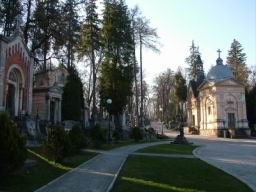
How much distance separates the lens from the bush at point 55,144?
1522 cm

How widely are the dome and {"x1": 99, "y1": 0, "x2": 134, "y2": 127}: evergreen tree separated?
22000mm

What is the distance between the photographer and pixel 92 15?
138 feet

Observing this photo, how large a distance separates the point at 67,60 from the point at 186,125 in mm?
40760

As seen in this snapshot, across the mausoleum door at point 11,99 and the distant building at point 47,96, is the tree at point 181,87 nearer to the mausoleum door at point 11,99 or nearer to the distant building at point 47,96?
the distant building at point 47,96

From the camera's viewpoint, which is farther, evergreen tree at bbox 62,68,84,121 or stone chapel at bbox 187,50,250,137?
stone chapel at bbox 187,50,250,137

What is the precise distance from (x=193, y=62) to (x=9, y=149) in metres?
72.0

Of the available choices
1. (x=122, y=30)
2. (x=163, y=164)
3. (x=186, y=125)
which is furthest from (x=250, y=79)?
(x=163, y=164)

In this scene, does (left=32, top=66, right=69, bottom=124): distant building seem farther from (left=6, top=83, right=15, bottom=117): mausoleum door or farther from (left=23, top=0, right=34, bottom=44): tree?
(left=6, top=83, right=15, bottom=117): mausoleum door

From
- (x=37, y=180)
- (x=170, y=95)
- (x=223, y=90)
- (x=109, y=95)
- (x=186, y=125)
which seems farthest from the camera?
(x=170, y=95)

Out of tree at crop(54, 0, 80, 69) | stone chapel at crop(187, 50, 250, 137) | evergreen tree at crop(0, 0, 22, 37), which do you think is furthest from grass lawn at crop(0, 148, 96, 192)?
stone chapel at crop(187, 50, 250, 137)

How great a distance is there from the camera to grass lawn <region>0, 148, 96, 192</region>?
10.6 meters

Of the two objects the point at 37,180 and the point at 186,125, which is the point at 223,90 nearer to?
the point at 186,125

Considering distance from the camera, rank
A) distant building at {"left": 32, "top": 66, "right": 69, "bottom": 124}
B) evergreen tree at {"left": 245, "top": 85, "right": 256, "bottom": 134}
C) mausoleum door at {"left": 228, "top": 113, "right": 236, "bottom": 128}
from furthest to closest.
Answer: evergreen tree at {"left": 245, "top": 85, "right": 256, "bottom": 134}
mausoleum door at {"left": 228, "top": 113, "right": 236, "bottom": 128}
distant building at {"left": 32, "top": 66, "right": 69, "bottom": 124}

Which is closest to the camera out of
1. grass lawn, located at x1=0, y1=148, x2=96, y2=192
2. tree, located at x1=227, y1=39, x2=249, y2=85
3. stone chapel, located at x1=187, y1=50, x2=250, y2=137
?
grass lawn, located at x1=0, y1=148, x2=96, y2=192
